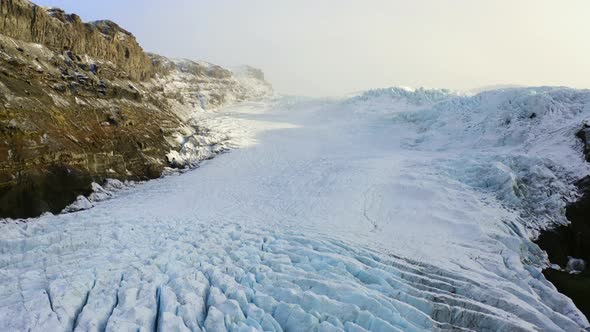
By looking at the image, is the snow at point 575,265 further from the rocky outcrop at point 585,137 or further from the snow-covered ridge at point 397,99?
the snow-covered ridge at point 397,99

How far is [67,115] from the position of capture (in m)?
14.9

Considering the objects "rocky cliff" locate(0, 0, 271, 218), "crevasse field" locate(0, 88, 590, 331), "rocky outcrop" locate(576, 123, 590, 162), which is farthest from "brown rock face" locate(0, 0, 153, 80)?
"rocky outcrop" locate(576, 123, 590, 162)

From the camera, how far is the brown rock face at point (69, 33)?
15.6 meters

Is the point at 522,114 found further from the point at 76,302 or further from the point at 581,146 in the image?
the point at 76,302

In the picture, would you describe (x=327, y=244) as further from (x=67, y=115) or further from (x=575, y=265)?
(x=67, y=115)

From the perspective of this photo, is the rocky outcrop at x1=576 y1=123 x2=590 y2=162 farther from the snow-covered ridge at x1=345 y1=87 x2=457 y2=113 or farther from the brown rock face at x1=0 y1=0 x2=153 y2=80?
the brown rock face at x1=0 y1=0 x2=153 y2=80

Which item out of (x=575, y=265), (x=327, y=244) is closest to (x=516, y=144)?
(x=575, y=265)

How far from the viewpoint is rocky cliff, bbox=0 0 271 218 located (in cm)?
1216

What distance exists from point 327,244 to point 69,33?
16661 millimetres

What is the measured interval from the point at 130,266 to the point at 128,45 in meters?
20.5

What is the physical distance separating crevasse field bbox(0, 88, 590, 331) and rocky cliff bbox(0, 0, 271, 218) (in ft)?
3.91

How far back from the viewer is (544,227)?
1085 cm

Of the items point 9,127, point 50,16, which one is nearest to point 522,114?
point 9,127

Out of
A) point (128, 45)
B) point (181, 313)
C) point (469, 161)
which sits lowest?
point (181, 313)
